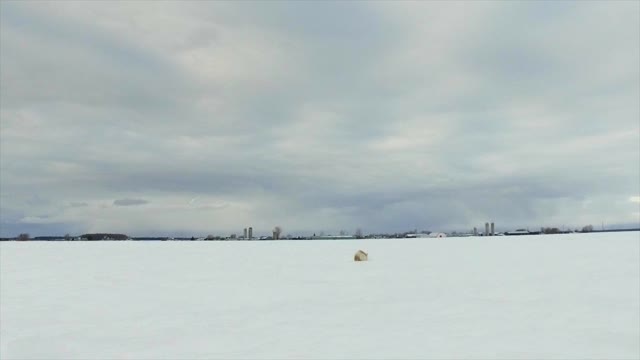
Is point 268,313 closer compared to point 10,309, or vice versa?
point 268,313

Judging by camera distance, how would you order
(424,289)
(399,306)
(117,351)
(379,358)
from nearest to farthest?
(379,358), (117,351), (399,306), (424,289)

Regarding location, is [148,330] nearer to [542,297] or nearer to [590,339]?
[590,339]

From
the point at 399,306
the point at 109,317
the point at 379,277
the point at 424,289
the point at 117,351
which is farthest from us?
the point at 379,277

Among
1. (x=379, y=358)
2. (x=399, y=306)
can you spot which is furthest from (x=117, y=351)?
(x=399, y=306)

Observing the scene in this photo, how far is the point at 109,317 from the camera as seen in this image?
21.8 m

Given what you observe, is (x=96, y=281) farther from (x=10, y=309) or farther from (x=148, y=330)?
(x=148, y=330)

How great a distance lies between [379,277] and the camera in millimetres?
38562

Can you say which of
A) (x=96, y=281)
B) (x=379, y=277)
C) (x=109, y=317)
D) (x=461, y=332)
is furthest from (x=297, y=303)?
(x=96, y=281)

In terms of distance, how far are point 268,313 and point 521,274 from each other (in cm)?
2218

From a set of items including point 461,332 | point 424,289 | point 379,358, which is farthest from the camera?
point 424,289

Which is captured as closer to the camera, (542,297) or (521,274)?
(542,297)

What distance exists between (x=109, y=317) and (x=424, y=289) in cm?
1481

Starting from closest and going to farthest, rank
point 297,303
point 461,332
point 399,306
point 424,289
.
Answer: point 461,332 → point 399,306 → point 297,303 → point 424,289

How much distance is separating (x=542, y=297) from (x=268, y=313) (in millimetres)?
11309
